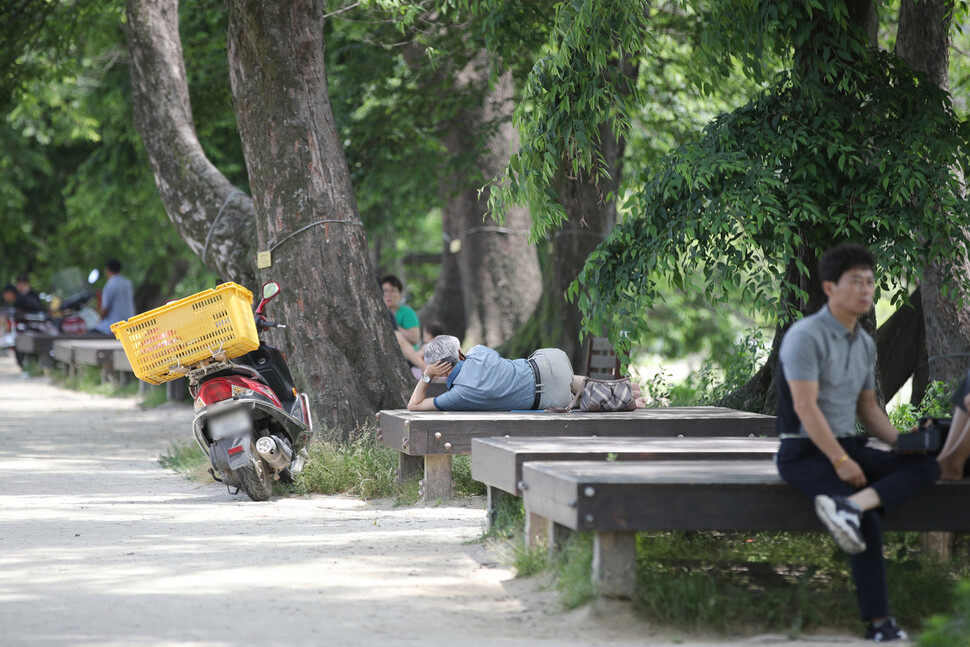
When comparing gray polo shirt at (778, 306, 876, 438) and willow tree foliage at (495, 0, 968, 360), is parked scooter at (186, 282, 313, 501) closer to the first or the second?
willow tree foliage at (495, 0, 968, 360)

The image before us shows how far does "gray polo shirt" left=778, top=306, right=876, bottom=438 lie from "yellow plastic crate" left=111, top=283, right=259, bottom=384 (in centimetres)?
425

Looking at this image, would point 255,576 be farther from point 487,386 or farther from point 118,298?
point 118,298

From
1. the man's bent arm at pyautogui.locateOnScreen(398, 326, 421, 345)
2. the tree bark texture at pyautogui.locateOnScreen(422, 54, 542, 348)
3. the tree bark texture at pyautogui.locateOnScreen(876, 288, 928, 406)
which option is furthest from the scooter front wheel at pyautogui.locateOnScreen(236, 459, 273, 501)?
the tree bark texture at pyautogui.locateOnScreen(422, 54, 542, 348)

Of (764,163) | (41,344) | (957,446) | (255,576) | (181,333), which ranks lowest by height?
(255,576)

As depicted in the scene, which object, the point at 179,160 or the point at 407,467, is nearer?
the point at 407,467

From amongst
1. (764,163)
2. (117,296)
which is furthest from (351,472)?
(117,296)

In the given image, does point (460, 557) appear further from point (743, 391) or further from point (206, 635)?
point (743, 391)

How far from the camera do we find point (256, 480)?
340 inches

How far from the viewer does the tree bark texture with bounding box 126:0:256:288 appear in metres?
11.8

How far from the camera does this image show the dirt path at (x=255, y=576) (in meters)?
4.90

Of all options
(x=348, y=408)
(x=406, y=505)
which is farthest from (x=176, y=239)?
(x=406, y=505)

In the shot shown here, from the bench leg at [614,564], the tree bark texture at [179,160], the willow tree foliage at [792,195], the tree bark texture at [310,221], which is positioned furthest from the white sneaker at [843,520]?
the tree bark texture at [179,160]

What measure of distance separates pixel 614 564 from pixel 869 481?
114 centimetres

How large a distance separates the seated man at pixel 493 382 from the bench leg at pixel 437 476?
1.65ft
